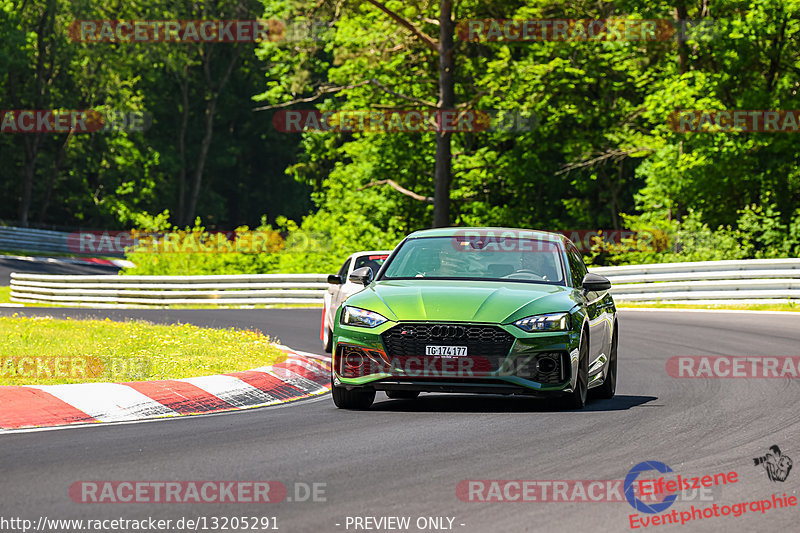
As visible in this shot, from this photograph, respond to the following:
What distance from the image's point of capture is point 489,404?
37.1 ft

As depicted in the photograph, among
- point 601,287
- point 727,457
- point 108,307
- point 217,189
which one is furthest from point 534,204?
point 217,189

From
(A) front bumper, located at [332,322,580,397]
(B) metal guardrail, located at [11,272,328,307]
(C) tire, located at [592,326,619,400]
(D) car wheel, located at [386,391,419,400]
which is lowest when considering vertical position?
(B) metal guardrail, located at [11,272,328,307]

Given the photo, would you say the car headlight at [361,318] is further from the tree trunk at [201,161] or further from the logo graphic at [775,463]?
the tree trunk at [201,161]

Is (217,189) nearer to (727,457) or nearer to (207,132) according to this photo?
(207,132)

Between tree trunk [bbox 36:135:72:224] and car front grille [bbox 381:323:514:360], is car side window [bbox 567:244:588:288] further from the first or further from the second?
tree trunk [bbox 36:135:72:224]

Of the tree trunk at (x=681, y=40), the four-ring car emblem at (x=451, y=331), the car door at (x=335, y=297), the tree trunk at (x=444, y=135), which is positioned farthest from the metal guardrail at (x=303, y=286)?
the four-ring car emblem at (x=451, y=331)

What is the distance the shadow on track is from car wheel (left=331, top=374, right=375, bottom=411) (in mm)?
101

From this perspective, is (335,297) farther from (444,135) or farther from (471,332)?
(444,135)

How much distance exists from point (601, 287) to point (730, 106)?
80.3ft

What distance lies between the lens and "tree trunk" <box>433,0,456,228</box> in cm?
3866

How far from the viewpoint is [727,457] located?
8047 millimetres

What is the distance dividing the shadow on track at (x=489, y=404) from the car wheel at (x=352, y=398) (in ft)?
0.33

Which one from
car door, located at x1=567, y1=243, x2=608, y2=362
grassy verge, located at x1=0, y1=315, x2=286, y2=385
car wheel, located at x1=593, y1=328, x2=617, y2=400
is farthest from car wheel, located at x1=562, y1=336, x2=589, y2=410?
grassy verge, located at x1=0, y1=315, x2=286, y2=385

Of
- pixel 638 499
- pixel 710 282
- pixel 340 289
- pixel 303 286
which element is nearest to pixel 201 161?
pixel 303 286
